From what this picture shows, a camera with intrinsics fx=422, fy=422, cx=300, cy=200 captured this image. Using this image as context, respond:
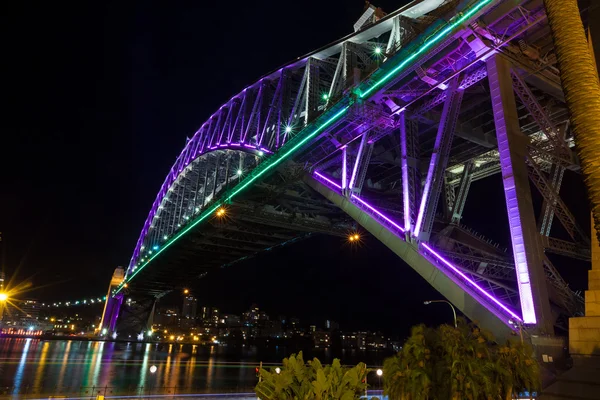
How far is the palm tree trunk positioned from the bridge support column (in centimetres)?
713

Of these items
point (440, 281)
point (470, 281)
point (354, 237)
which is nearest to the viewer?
point (470, 281)

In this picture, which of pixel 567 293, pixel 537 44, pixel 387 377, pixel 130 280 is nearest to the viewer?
pixel 387 377

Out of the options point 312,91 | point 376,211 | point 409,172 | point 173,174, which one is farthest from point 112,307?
point 409,172

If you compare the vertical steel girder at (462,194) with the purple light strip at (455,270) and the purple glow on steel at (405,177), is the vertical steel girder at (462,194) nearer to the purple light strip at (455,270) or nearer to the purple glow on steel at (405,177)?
the purple glow on steel at (405,177)

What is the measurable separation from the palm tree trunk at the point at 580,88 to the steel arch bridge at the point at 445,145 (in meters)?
7.58

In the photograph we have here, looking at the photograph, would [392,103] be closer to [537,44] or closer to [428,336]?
[537,44]

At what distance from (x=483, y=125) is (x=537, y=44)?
7.19 m

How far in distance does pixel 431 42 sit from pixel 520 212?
811cm

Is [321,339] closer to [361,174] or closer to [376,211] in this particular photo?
→ [361,174]

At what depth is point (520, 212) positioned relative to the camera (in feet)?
41.8

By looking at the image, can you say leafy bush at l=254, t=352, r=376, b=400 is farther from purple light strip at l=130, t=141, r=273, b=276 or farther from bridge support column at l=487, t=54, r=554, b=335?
purple light strip at l=130, t=141, r=273, b=276

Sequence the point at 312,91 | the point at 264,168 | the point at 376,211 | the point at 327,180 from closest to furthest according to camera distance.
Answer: the point at 376,211, the point at 327,180, the point at 312,91, the point at 264,168

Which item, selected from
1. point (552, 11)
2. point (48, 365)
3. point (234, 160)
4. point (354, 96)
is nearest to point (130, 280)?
point (48, 365)

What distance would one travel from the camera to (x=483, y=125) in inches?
928
